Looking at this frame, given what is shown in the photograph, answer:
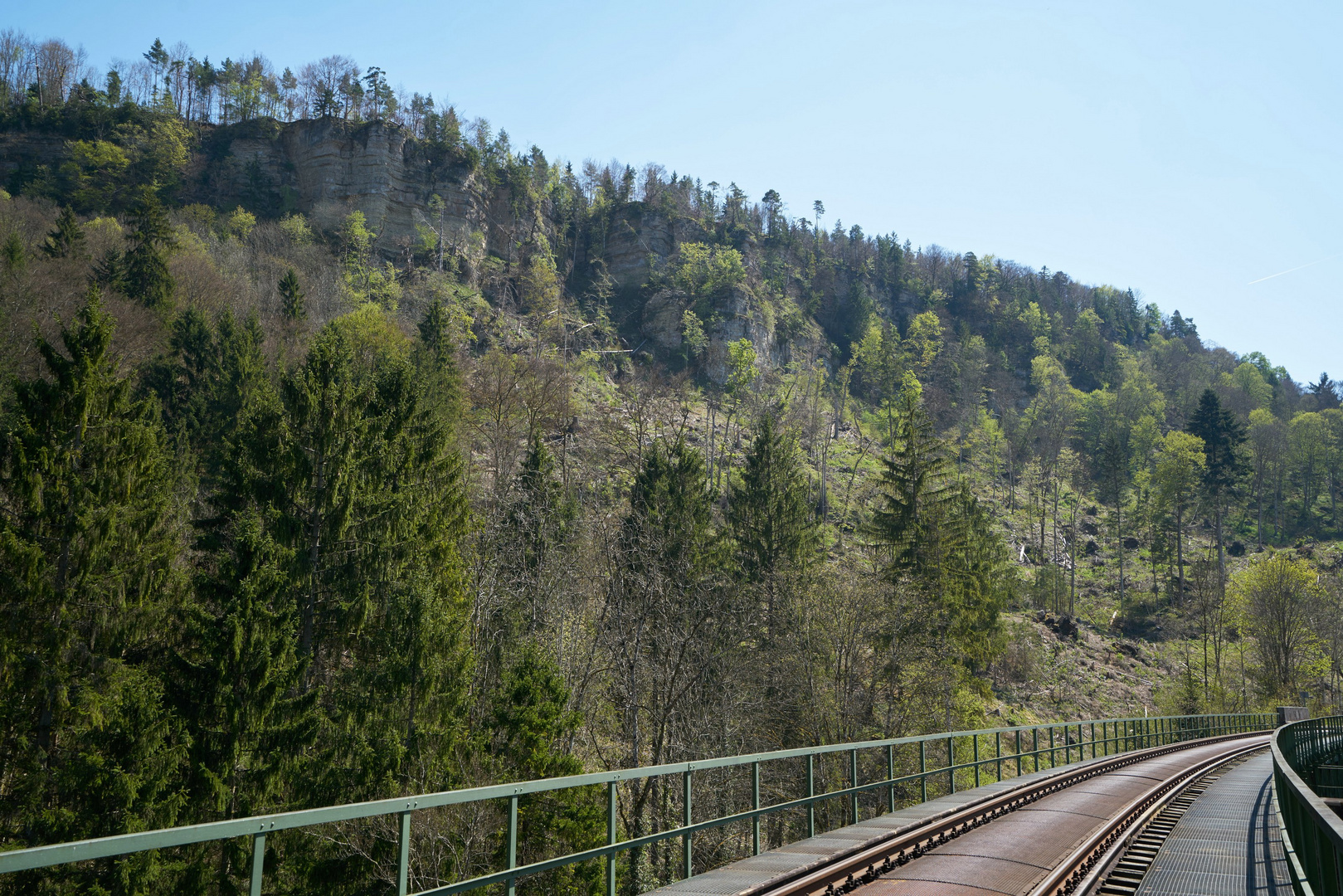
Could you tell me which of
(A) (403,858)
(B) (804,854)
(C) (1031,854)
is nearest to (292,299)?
(B) (804,854)

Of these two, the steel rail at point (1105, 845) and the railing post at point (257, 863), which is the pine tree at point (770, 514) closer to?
the steel rail at point (1105, 845)

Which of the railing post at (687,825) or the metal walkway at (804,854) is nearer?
the metal walkway at (804,854)

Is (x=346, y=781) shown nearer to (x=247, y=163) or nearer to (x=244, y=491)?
(x=244, y=491)

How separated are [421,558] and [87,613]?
833 centimetres

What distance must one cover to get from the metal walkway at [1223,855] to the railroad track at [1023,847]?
0.35 m

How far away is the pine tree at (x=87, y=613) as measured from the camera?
17.9 metres

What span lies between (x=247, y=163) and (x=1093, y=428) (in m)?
122

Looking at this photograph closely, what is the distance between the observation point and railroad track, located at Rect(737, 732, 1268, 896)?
24.0ft

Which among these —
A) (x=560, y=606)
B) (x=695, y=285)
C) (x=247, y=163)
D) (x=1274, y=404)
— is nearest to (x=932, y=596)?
(x=560, y=606)

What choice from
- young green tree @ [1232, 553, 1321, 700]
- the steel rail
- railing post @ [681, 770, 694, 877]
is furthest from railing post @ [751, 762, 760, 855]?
young green tree @ [1232, 553, 1321, 700]

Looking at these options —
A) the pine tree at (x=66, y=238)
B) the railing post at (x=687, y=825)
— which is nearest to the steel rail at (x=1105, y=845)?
the railing post at (x=687, y=825)

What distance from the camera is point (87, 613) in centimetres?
2000

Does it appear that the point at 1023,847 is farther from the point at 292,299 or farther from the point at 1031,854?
the point at 292,299

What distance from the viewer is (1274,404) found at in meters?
128
